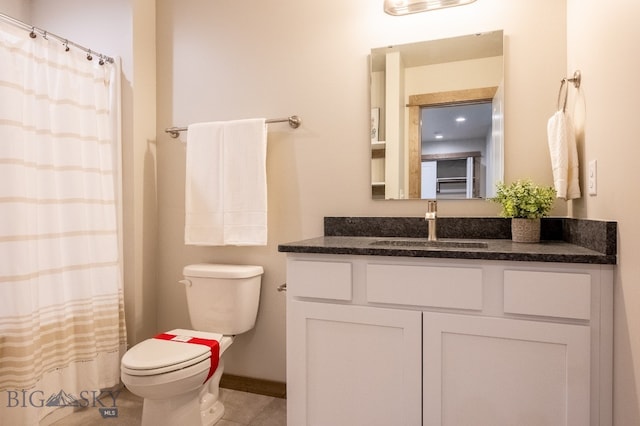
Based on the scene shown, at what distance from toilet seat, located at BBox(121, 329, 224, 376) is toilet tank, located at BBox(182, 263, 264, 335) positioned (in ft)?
0.81

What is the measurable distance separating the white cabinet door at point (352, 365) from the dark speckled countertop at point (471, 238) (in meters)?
0.23

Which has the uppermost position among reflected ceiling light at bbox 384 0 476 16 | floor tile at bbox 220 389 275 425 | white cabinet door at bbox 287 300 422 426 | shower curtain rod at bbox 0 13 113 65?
reflected ceiling light at bbox 384 0 476 16

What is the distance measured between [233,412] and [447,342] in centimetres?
124

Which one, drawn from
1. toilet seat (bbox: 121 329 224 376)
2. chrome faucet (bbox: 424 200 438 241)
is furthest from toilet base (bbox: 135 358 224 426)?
chrome faucet (bbox: 424 200 438 241)

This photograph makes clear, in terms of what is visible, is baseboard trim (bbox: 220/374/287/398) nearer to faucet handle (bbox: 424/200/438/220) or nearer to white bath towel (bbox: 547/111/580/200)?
faucet handle (bbox: 424/200/438/220)

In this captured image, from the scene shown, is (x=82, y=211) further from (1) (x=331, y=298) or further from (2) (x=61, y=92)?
(1) (x=331, y=298)

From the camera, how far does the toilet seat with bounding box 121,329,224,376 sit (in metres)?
1.50

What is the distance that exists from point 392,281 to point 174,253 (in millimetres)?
1553

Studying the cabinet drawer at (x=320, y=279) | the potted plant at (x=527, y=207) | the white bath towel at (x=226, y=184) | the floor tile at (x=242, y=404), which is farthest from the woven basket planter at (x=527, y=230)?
the floor tile at (x=242, y=404)

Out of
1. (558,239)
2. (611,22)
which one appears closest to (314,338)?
(558,239)

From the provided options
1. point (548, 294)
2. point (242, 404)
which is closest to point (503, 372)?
point (548, 294)

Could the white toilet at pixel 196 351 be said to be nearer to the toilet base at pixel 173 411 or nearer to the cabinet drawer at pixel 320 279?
the toilet base at pixel 173 411

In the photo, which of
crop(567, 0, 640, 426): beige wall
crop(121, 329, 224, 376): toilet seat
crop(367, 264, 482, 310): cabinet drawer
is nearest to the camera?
crop(567, 0, 640, 426): beige wall

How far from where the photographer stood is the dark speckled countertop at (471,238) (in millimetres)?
1263
